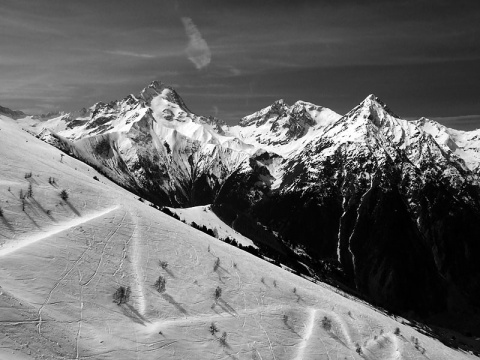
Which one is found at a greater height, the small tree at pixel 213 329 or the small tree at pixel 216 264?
the small tree at pixel 216 264

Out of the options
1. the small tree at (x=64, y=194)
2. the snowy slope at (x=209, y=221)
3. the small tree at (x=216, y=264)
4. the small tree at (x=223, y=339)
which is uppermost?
the snowy slope at (x=209, y=221)

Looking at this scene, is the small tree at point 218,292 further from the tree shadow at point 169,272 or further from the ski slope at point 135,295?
the tree shadow at point 169,272

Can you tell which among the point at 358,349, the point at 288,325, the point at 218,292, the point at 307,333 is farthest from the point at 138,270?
the point at 358,349

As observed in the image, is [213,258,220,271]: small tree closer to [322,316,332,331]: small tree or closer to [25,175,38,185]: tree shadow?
[322,316,332,331]: small tree

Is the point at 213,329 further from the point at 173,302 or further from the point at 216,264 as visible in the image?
the point at 216,264

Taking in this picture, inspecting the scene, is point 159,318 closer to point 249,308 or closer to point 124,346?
point 124,346

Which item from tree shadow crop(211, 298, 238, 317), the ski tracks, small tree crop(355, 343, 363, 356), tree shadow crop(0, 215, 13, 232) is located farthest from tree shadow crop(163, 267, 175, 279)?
small tree crop(355, 343, 363, 356)

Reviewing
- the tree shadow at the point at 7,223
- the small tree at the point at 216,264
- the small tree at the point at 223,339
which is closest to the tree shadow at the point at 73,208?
the tree shadow at the point at 7,223
